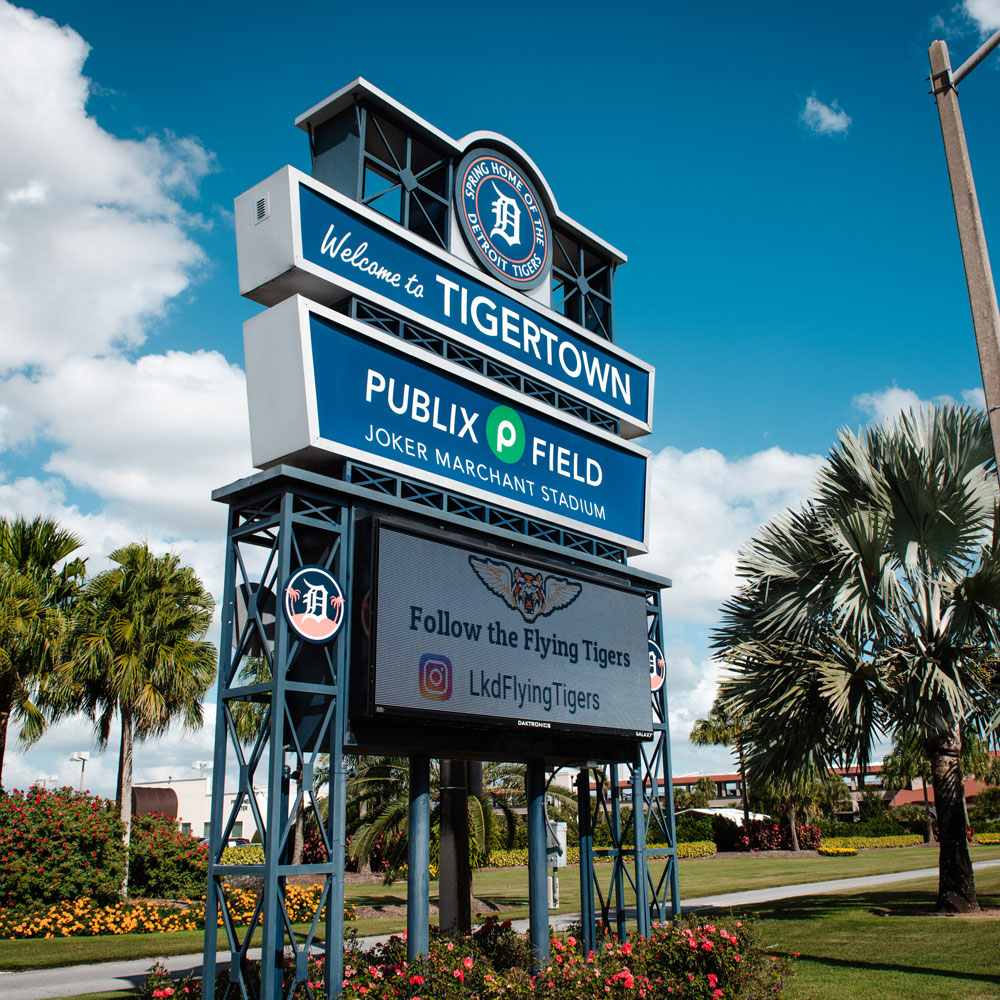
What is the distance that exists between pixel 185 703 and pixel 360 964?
1580 centimetres

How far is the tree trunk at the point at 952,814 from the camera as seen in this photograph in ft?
55.7

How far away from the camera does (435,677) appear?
1034 cm

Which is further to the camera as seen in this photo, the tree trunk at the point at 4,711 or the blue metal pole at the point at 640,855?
the tree trunk at the point at 4,711

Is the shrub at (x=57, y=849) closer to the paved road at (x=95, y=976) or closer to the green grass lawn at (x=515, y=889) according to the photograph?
the green grass lawn at (x=515, y=889)

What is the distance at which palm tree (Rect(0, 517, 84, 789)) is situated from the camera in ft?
70.2

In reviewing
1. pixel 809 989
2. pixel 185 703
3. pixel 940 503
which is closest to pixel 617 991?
pixel 809 989

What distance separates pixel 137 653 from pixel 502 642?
50.9 ft

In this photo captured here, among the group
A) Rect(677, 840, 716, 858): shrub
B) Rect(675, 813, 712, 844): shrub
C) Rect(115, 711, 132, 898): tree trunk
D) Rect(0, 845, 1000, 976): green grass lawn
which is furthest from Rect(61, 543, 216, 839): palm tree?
Rect(675, 813, 712, 844): shrub

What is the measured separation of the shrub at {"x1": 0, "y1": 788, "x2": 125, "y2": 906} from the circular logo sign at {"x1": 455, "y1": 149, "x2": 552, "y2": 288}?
15867 millimetres

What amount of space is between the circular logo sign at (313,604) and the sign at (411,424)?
157cm

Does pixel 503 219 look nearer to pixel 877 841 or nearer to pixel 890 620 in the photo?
pixel 890 620

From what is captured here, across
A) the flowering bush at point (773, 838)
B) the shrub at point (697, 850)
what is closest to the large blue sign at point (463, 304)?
the shrub at point (697, 850)

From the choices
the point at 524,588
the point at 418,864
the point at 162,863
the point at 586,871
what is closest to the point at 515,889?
the point at 162,863

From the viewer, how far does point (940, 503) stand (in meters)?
16.7
